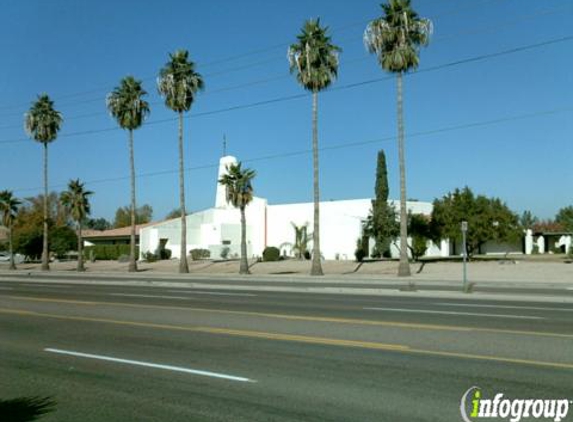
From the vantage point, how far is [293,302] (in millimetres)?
20234

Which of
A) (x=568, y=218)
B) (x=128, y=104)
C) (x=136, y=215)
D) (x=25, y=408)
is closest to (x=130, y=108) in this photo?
(x=128, y=104)

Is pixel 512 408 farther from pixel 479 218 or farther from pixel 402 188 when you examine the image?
pixel 479 218

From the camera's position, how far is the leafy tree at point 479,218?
47688mm

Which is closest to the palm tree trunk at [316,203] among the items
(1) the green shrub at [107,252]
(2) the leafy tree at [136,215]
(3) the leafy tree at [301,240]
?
(3) the leafy tree at [301,240]

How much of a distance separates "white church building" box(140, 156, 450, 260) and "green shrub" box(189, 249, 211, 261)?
1166 mm

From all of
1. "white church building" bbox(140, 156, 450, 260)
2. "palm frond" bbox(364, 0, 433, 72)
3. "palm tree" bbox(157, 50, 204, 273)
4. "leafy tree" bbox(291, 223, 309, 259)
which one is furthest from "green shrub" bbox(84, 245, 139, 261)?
"palm frond" bbox(364, 0, 433, 72)

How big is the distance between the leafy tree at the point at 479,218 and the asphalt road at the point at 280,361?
30968mm

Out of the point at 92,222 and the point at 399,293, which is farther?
the point at 92,222

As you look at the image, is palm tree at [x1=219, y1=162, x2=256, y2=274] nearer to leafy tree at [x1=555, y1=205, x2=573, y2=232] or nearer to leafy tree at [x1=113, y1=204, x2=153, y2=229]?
leafy tree at [x1=555, y1=205, x2=573, y2=232]

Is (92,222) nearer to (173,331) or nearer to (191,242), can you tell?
(191,242)

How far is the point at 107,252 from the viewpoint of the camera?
255 feet

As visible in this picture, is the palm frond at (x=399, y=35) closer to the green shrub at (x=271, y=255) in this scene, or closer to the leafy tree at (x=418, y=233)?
the leafy tree at (x=418, y=233)

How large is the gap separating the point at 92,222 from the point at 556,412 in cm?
17610

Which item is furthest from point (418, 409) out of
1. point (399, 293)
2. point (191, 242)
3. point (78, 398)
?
point (191, 242)
